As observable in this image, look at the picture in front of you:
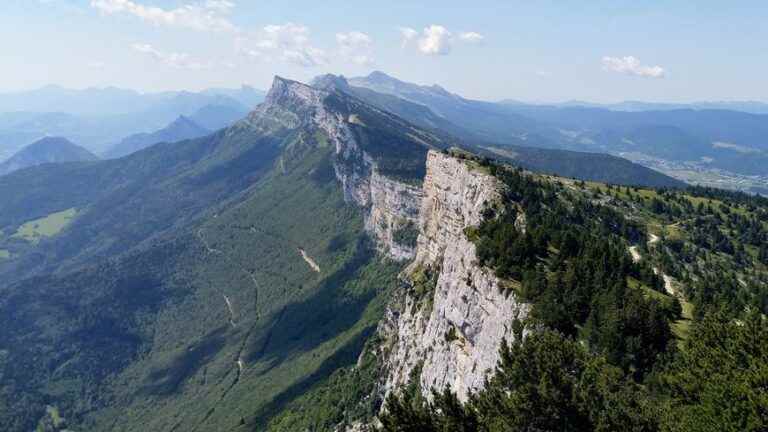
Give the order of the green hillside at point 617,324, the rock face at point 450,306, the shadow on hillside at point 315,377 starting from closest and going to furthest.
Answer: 1. the green hillside at point 617,324
2. the rock face at point 450,306
3. the shadow on hillside at point 315,377

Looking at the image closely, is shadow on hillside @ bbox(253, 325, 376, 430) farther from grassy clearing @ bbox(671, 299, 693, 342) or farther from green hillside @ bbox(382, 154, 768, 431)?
grassy clearing @ bbox(671, 299, 693, 342)

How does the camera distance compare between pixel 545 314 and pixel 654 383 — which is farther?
pixel 545 314

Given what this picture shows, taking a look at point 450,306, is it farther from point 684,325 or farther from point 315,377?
point 315,377

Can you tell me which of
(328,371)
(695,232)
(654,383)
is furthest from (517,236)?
(328,371)

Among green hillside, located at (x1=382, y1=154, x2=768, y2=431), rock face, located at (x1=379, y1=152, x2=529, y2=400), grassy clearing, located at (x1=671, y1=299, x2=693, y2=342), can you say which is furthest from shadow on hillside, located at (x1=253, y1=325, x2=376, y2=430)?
grassy clearing, located at (x1=671, y1=299, x2=693, y2=342)

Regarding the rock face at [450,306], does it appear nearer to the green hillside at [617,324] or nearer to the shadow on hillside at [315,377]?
the green hillside at [617,324]

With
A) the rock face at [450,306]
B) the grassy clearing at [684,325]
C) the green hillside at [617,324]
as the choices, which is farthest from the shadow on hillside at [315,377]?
the grassy clearing at [684,325]

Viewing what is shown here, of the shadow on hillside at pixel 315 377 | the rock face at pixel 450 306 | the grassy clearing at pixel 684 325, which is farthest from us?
the shadow on hillside at pixel 315 377

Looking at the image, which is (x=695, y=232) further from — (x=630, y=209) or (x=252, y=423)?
(x=252, y=423)
